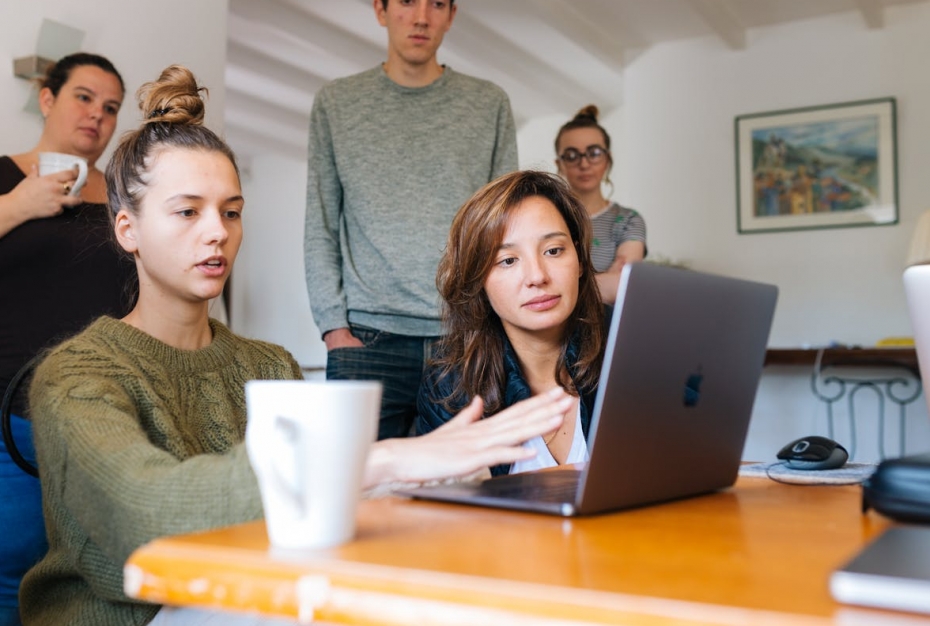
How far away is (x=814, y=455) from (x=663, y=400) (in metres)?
0.39

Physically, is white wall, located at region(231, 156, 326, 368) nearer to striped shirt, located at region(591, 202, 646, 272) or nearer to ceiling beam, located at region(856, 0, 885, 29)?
ceiling beam, located at region(856, 0, 885, 29)

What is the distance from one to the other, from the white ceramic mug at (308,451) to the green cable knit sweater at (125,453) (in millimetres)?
162

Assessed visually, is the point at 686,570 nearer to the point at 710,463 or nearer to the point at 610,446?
the point at 610,446

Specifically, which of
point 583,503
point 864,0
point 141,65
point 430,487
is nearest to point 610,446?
point 583,503

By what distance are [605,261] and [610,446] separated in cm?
205

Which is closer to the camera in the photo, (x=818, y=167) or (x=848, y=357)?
(x=848, y=357)

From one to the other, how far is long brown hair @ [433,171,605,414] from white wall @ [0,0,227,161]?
1.43 m

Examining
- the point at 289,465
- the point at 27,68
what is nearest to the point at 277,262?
the point at 27,68

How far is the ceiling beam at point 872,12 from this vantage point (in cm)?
505

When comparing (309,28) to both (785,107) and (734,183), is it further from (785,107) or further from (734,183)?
(785,107)

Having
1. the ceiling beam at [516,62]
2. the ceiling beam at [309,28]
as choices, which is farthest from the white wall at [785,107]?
the ceiling beam at [309,28]

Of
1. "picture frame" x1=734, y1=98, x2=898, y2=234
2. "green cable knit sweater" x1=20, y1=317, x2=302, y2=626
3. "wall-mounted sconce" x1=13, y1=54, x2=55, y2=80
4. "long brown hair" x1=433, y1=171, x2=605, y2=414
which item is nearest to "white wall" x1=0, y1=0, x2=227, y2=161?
"wall-mounted sconce" x1=13, y1=54, x2=55, y2=80

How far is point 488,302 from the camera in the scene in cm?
182

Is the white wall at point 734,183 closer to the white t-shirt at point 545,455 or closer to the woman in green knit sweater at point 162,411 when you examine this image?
the white t-shirt at point 545,455
